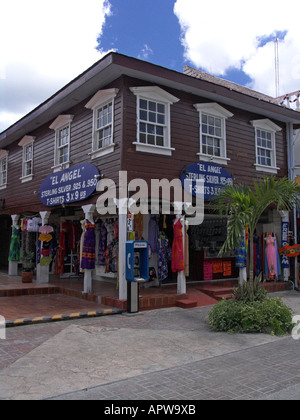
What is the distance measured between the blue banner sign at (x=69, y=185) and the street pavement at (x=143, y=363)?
404cm

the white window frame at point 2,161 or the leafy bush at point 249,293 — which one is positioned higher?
the white window frame at point 2,161

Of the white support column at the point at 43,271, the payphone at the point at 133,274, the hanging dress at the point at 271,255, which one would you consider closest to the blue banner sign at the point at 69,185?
the white support column at the point at 43,271

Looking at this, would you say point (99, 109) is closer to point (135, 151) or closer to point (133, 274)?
point (135, 151)

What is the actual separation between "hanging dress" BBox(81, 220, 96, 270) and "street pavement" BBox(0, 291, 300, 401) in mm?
2388

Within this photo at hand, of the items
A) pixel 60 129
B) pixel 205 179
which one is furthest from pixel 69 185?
pixel 205 179

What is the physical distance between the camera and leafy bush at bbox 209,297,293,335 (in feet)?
24.3

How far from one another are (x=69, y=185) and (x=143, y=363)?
742 centimetres

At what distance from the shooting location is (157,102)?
10633 millimetres

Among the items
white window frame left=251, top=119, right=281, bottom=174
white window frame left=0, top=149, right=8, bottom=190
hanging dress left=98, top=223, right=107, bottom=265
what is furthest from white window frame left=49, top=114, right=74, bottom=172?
white window frame left=251, top=119, right=281, bottom=174

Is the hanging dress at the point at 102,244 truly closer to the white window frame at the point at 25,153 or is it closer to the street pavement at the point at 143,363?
the white window frame at the point at 25,153

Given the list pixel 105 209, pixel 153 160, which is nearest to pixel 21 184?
pixel 105 209

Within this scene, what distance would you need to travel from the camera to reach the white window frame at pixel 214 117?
1153 centimetres

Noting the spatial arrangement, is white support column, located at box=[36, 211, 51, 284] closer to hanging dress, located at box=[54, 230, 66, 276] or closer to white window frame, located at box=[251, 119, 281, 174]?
hanging dress, located at box=[54, 230, 66, 276]
